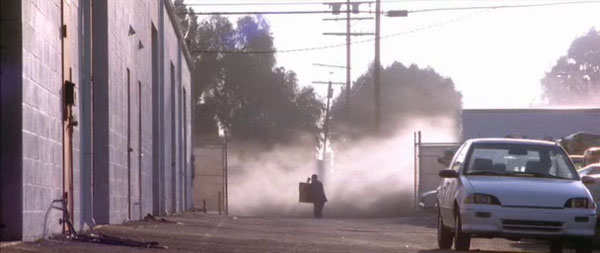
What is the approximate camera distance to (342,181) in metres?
59.2

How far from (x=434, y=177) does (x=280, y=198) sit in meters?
23.5

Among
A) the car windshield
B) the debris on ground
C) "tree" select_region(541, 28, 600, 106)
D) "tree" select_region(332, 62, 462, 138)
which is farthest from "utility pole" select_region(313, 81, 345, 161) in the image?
the debris on ground

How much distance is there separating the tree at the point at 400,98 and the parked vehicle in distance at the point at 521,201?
68.0 meters

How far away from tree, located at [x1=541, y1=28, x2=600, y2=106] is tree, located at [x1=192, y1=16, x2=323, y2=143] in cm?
1957

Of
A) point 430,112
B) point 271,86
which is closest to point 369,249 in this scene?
point 271,86

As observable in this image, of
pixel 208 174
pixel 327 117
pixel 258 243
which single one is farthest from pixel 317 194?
pixel 327 117

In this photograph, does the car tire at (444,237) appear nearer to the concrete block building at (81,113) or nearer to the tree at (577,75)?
the concrete block building at (81,113)

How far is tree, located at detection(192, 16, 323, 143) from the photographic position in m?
81.2

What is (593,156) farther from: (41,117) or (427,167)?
(41,117)

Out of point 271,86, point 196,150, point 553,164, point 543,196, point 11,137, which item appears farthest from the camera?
point 271,86

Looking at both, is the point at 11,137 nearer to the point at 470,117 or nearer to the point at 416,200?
the point at 416,200

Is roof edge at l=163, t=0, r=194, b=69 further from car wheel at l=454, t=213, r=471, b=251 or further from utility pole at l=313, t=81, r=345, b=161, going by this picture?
utility pole at l=313, t=81, r=345, b=161

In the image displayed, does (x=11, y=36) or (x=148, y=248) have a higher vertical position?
(x=11, y=36)

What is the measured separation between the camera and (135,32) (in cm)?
2533
